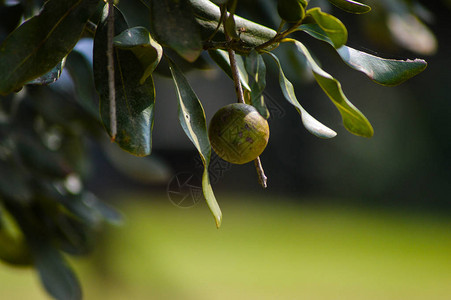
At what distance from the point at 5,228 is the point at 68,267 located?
15cm

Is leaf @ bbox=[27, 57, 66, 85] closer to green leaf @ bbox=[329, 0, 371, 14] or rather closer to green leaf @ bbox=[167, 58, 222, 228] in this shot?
green leaf @ bbox=[167, 58, 222, 228]

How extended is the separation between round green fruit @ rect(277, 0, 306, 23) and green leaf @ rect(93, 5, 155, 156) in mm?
103

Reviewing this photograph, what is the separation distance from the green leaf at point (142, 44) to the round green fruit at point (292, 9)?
0.32ft

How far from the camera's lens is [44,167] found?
3.47ft

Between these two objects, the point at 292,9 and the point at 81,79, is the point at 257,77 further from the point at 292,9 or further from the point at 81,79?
the point at 81,79

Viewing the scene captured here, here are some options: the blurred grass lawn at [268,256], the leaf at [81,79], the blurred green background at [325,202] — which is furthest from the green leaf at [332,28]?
the blurred green background at [325,202]

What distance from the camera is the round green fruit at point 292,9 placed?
1.37 feet

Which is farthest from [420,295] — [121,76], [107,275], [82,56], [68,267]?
[121,76]

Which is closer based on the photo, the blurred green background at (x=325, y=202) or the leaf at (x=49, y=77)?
the leaf at (x=49, y=77)

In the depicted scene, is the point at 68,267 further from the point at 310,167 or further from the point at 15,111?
the point at 310,167

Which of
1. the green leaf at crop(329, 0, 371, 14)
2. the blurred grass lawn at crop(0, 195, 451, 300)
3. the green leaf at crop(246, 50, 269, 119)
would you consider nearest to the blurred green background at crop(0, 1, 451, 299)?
the blurred grass lawn at crop(0, 195, 451, 300)

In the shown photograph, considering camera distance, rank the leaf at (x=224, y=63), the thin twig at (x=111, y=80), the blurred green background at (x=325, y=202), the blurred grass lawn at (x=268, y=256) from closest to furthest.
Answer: the thin twig at (x=111, y=80), the leaf at (x=224, y=63), the blurred grass lawn at (x=268, y=256), the blurred green background at (x=325, y=202)

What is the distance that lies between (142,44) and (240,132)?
10 centimetres

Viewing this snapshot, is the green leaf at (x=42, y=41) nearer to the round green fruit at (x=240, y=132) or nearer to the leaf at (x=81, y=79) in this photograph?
the round green fruit at (x=240, y=132)
